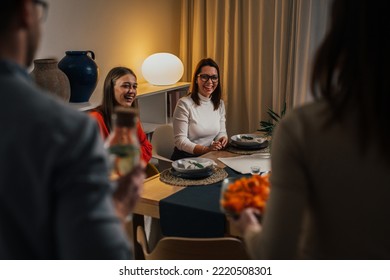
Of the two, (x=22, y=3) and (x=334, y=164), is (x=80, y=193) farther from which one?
(x=334, y=164)

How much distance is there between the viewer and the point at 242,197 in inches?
54.4

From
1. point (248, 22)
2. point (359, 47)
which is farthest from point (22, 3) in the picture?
point (248, 22)

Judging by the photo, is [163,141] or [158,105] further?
[158,105]

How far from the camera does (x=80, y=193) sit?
742mm

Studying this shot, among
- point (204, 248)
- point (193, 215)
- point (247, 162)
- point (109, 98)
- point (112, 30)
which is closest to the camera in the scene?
point (204, 248)

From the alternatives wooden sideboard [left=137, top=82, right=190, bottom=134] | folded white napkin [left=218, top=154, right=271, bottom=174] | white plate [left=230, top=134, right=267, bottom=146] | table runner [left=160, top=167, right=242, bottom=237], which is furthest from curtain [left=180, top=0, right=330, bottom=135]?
table runner [left=160, top=167, right=242, bottom=237]

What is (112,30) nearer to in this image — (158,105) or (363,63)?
(158,105)

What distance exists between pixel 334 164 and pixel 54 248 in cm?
51

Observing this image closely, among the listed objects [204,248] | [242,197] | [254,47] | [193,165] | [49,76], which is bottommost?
[204,248]

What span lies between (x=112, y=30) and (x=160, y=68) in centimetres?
47

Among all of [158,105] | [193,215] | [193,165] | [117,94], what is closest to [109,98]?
[117,94]

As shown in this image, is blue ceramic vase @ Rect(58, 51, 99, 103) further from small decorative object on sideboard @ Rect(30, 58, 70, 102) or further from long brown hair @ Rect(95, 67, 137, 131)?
long brown hair @ Rect(95, 67, 137, 131)

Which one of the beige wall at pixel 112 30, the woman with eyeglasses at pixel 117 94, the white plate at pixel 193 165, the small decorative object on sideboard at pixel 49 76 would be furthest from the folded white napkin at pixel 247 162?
the beige wall at pixel 112 30

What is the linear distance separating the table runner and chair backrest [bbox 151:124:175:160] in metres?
1.32
